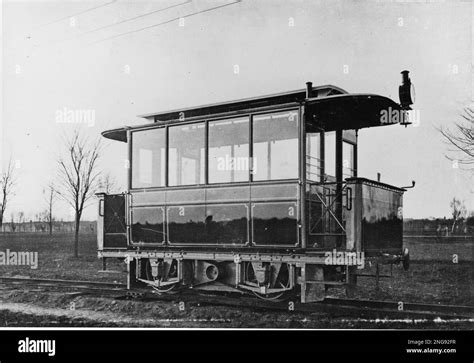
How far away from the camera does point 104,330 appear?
7.30m

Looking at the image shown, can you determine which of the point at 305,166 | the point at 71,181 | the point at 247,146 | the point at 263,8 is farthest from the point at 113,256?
the point at 71,181

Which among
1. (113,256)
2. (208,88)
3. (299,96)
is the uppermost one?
(208,88)

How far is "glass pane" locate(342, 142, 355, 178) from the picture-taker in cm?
960

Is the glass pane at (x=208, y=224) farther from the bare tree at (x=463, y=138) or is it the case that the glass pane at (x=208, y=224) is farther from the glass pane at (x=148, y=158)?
the bare tree at (x=463, y=138)

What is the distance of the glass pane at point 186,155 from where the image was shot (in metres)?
9.61

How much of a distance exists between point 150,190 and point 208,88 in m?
2.59

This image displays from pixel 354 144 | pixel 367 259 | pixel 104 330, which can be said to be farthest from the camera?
pixel 354 144

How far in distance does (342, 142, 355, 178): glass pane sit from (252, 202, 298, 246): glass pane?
1.68m

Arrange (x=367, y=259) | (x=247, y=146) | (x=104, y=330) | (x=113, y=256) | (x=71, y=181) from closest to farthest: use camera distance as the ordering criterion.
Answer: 1. (x=104, y=330)
2. (x=367, y=259)
3. (x=247, y=146)
4. (x=113, y=256)
5. (x=71, y=181)

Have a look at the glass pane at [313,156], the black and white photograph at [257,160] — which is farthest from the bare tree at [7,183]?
the glass pane at [313,156]

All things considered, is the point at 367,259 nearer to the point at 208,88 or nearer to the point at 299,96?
the point at 299,96

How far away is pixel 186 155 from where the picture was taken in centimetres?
982

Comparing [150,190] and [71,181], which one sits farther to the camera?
[71,181]

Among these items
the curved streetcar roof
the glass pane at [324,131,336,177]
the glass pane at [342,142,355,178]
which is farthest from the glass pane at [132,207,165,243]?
the glass pane at [342,142,355,178]
